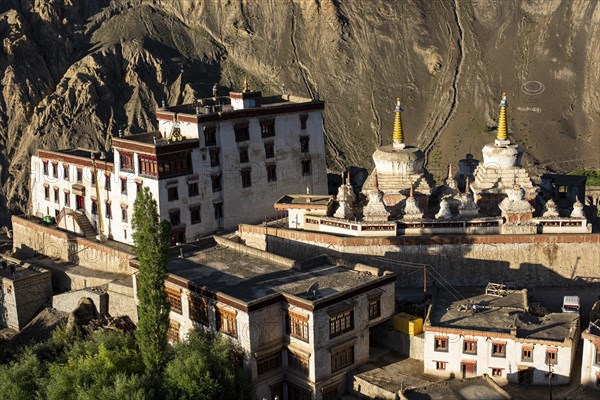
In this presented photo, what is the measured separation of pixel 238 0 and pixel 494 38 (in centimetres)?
3427

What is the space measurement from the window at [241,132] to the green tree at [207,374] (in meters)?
22.0

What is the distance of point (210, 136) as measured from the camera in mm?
61219

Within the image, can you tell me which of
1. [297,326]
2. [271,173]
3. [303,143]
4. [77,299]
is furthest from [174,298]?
[303,143]

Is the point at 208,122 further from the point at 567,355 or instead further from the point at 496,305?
the point at 567,355

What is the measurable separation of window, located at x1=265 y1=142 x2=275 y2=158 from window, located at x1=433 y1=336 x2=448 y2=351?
79.1 ft

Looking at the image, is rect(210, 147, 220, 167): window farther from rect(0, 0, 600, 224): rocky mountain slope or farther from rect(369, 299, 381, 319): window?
rect(0, 0, 600, 224): rocky mountain slope

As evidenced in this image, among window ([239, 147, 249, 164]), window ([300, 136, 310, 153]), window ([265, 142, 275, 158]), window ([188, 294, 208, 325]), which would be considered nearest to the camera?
window ([188, 294, 208, 325])

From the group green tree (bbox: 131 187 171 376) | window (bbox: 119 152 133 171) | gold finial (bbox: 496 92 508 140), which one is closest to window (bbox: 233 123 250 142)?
window (bbox: 119 152 133 171)

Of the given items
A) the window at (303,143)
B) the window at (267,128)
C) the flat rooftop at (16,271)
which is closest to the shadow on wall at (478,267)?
the window at (267,128)

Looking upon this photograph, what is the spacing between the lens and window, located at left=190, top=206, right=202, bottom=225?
60728 millimetres

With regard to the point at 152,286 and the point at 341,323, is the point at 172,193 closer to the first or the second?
the point at 152,286

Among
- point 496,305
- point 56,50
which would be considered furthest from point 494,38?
point 496,305

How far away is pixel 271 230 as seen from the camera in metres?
58.3

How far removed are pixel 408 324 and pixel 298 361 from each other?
627 cm
